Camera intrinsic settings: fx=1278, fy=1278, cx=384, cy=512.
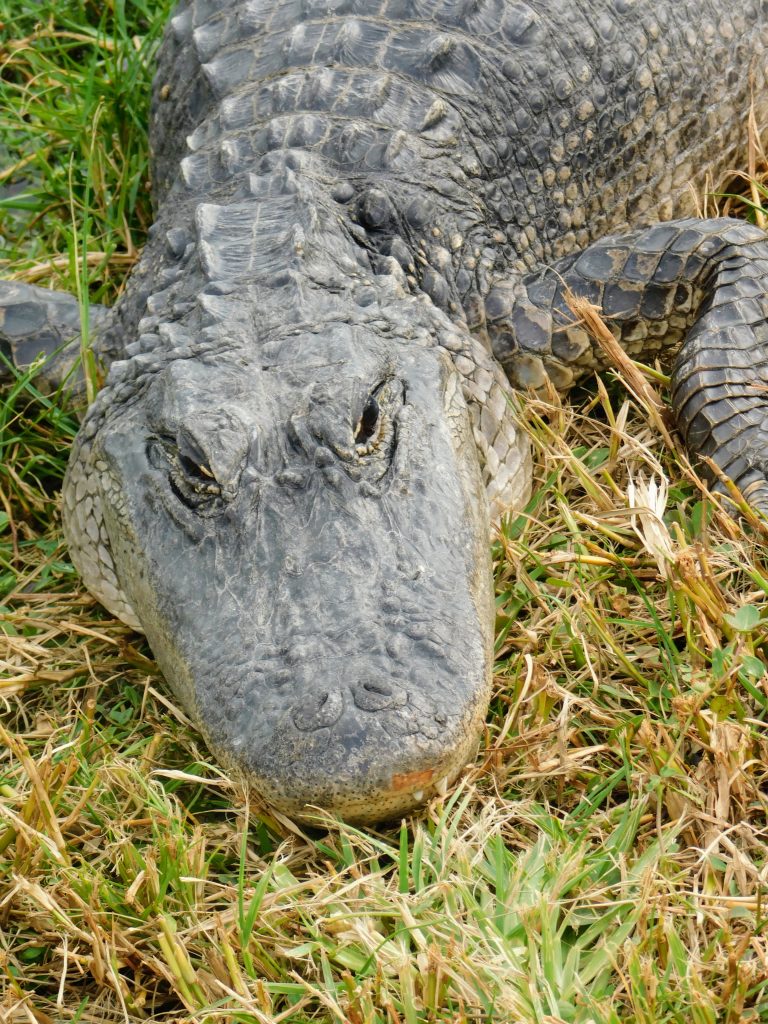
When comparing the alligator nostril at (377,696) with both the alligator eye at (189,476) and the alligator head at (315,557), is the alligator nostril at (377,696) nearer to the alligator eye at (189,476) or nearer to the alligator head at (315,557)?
the alligator head at (315,557)

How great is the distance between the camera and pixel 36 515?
4.20 m

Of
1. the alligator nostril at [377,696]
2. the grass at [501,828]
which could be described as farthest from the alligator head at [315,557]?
the grass at [501,828]

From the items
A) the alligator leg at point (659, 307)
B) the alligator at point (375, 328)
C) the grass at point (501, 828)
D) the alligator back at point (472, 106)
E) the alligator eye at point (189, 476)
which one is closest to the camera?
the grass at point (501, 828)

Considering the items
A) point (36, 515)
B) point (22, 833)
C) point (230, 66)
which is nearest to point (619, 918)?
point (22, 833)

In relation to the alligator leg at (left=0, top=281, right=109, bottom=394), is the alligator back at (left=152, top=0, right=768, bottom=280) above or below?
above

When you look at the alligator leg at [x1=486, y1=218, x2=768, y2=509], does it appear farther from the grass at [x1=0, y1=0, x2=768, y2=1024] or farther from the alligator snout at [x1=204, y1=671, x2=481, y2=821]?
the alligator snout at [x1=204, y1=671, x2=481, y2=821]

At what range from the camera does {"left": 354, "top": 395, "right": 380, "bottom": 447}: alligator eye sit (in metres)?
3.13

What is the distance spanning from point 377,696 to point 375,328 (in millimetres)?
1252

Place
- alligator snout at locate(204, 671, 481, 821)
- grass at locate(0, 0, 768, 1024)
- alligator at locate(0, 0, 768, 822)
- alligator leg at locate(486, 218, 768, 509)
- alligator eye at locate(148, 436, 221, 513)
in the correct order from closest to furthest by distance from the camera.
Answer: grass at locate(0, 0, 768, 1024), alligator snout at locate(204, 671, 481, 821), alligator at locate(0, 0, 768, 822), alligator eye at locate(148, 436, 221, 513), alligator leg at locate(486, 218, 768, 509)

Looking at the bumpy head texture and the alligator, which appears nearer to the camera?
the bumpy head texture

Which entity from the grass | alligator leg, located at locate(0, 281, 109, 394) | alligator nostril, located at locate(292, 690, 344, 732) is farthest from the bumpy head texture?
alligator leg, located at locate(0, 281, 109, 394)

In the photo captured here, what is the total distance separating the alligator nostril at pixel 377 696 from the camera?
2.61 m

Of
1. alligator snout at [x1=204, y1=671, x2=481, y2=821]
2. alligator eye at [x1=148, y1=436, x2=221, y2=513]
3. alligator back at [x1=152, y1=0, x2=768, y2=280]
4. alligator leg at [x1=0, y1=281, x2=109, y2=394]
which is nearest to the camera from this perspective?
alligator snout at [x1=204, y1=671, x2=481, y2=821]

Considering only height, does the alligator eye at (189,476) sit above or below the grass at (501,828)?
above
